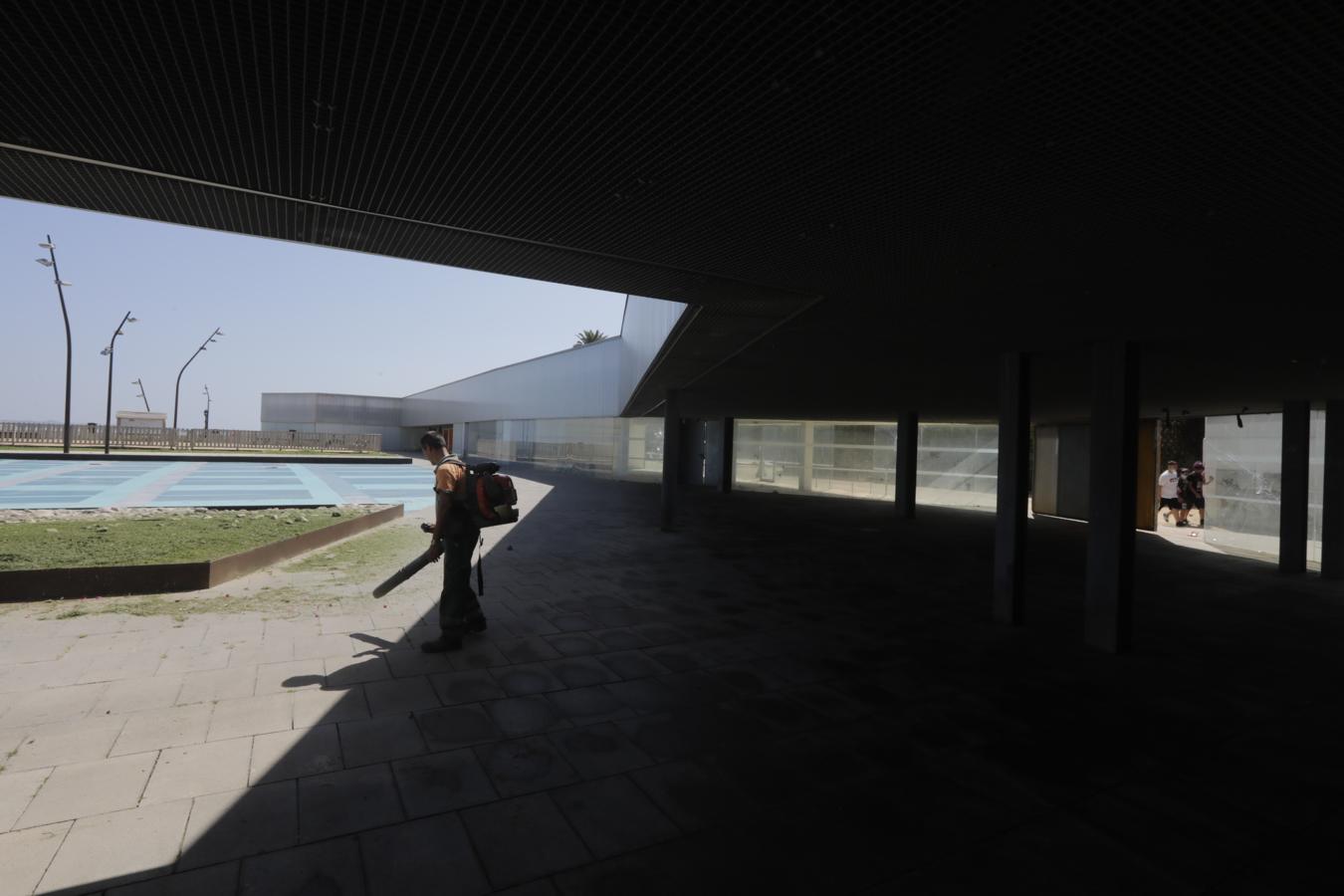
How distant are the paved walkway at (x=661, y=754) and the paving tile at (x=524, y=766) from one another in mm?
22

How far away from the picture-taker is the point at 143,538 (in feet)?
30.5

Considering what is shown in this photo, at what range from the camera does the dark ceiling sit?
2309 mm

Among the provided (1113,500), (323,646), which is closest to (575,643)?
(323,646)

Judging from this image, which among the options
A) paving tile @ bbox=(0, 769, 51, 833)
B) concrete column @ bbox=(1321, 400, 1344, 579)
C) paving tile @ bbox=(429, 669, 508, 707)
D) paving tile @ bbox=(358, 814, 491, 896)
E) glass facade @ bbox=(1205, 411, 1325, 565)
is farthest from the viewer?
glass facade @ bbox=(1205, 411, 1325, 565)

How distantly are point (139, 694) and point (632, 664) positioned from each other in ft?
11.8

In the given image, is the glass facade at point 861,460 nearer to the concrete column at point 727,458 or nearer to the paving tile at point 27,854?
the concrete column at point 727,458

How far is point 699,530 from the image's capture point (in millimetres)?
14594

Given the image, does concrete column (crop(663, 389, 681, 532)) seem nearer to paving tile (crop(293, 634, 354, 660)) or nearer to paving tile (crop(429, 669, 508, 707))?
paving tile (crop(293, 634, 354, 660))

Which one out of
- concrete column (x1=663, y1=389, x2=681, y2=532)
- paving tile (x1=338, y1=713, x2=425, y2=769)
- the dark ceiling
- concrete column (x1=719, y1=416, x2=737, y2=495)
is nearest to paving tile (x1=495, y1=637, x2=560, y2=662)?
paving tile (x1=338, y1=713, x2=425, y2=769)

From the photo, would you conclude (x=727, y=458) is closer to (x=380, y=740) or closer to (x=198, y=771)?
(x=380, y=740)

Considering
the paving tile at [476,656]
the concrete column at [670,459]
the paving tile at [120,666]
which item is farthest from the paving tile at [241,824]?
the concrete column at [670,459]

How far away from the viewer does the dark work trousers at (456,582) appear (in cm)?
588

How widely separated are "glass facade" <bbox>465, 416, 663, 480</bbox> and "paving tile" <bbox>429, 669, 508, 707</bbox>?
23.0 metres

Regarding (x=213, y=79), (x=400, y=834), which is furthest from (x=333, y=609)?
(x=213, y=79)
